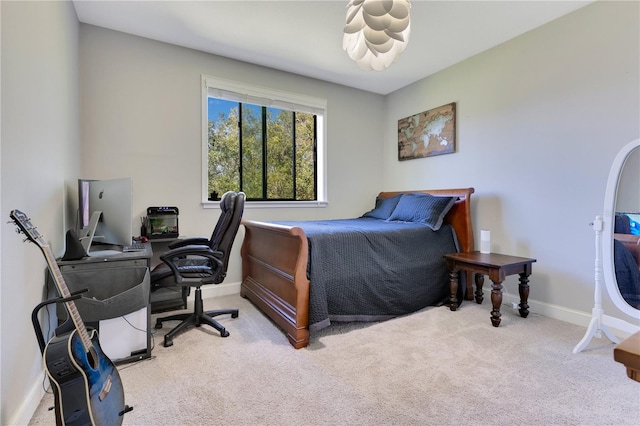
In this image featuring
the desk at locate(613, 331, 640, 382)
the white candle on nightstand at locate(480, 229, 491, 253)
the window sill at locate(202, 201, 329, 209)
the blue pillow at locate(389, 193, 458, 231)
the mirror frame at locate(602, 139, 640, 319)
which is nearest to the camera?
the desk at locate(613, 331, 640, 382)

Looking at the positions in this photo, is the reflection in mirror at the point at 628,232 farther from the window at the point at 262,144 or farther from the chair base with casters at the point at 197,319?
the window at the point at 262,144

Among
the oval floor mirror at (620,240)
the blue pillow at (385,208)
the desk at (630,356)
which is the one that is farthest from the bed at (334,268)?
the desk at (630,356)

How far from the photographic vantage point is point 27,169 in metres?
1.47

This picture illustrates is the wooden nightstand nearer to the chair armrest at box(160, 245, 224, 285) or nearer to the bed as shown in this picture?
the bed

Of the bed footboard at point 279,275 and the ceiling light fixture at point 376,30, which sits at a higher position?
the ceiling light fixture at point 376,30

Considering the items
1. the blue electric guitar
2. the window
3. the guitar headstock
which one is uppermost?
the window

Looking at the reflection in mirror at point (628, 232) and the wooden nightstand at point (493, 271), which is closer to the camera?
the reflection in mirror at point (628, 232)

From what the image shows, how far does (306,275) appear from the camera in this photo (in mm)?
2234

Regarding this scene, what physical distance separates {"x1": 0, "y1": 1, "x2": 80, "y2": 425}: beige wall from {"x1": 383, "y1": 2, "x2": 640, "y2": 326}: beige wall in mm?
3628

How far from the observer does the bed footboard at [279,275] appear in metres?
2.19

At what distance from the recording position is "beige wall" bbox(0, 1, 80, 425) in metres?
1.24

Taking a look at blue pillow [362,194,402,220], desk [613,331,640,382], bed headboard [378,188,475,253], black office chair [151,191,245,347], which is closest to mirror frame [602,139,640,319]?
bed headboard [378,188,475,253]

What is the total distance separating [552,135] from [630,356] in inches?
109

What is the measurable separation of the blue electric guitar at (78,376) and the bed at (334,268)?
117 cm
